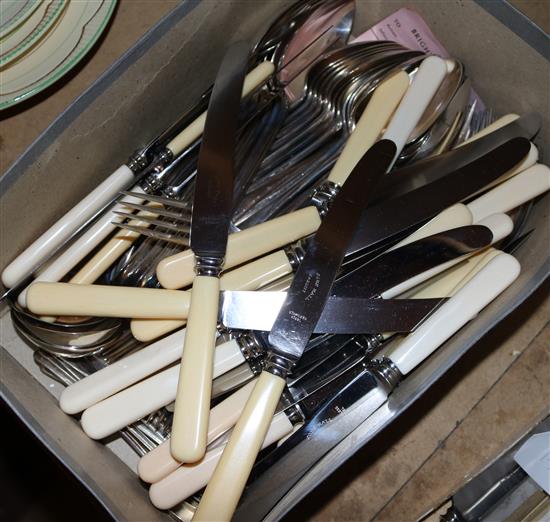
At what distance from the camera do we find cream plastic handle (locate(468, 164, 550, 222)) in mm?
556

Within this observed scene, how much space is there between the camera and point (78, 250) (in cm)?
55

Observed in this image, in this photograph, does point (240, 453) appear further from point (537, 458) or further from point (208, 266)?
point (537, 458)

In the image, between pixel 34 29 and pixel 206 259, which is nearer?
pixel 206 259

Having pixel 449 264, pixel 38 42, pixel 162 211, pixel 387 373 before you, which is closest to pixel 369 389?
pixel 387 373

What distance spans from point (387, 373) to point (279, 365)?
90mm

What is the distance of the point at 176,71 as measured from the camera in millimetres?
590

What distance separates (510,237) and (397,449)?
22cm

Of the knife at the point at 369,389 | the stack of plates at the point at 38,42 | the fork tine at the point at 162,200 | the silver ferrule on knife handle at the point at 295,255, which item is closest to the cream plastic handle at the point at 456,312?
the knife at the point at 369,389

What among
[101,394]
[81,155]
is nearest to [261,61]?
[81,155]

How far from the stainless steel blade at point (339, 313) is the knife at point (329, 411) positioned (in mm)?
19

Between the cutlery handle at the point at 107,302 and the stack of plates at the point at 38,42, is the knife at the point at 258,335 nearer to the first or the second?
the cutlery handle at the point at 107,302

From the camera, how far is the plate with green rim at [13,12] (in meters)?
0.60

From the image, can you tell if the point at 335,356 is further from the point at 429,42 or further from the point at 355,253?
the point at 429,42

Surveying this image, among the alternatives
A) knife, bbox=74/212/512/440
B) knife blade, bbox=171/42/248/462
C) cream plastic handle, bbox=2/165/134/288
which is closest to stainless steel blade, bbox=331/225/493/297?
knife, bbox=74/212/512/440
